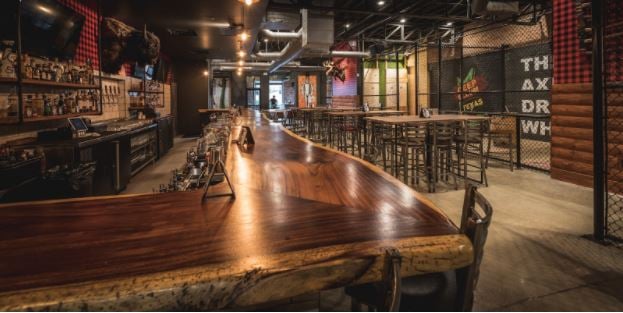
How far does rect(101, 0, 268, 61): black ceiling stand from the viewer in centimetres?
620

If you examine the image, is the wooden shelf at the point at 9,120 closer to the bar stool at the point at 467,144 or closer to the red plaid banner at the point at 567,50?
the bar stool at the point at 467,144

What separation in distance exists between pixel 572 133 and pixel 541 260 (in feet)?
10.0

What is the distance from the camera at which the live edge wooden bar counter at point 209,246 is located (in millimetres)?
786

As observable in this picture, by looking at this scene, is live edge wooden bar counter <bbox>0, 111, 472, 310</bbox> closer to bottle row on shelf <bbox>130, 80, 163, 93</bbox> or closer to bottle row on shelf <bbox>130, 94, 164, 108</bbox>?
bottle row on shelf <bbox>130, 94, 164, 108</bbox>

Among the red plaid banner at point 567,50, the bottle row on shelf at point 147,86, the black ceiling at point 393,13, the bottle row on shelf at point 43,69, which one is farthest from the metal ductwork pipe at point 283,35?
the red plaid banner at point 567,50

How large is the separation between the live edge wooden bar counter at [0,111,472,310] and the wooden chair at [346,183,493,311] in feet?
0.20

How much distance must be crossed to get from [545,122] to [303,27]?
635 cm

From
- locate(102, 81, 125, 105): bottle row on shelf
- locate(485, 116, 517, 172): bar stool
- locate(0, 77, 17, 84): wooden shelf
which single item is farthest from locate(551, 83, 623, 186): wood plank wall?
locate(102, 81, 125, 105): bottle row on shelf

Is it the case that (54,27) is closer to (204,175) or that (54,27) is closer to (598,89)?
(204,175)

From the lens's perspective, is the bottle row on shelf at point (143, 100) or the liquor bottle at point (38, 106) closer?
the liquor bottle at point (38, 106)

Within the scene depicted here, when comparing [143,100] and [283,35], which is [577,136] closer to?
[283,35]

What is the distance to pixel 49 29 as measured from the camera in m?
4.50

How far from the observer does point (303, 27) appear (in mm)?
9508

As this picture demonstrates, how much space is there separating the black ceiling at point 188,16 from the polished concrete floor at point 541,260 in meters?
4.52
